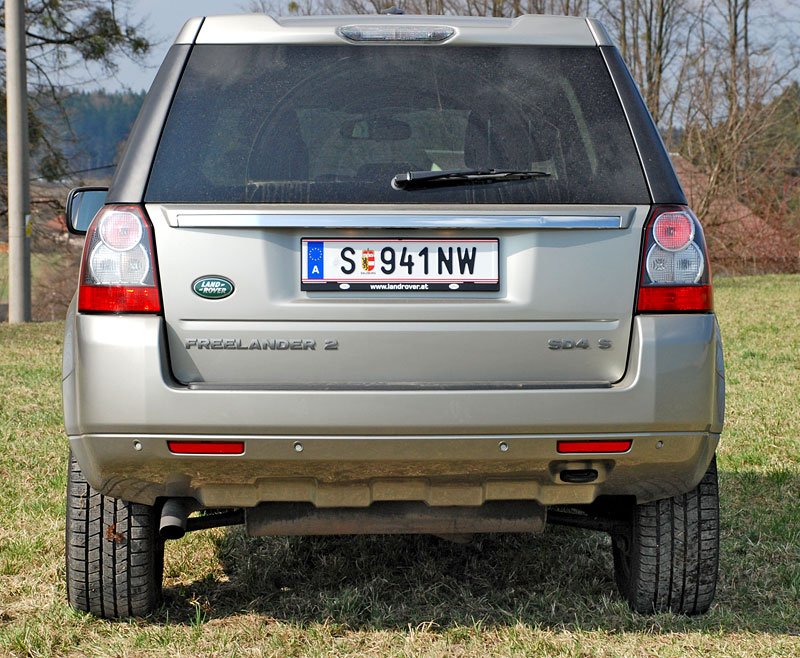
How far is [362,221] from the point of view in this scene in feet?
9.28

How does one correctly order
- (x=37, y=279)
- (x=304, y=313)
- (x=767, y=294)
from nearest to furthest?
(x=304, y=313) → (x=767, y=294) → (x=37, y=279)

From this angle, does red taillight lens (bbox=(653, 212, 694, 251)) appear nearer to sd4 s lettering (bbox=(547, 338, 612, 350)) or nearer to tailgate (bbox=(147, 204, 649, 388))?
tailgate (bbox=(147, 204, 649, 388))

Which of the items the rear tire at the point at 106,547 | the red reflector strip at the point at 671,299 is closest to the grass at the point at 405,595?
the rear tire at the point at 106,547

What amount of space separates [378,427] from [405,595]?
1.14m

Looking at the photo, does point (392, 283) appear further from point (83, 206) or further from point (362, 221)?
point (83, 206)

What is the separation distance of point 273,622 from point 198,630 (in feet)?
0.81

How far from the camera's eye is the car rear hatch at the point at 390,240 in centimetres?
282

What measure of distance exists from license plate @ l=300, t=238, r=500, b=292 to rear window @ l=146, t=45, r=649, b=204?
0.12m

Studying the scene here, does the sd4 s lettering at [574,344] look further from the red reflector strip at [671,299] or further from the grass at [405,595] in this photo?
the grass at [405,595]

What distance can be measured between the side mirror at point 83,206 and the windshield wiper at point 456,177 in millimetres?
1137

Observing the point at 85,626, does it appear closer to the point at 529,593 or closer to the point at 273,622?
the point at 273,622

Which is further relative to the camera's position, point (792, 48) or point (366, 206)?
point (792, 48)

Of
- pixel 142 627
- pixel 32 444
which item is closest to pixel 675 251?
pixel 142 627

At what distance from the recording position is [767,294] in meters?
18.8
